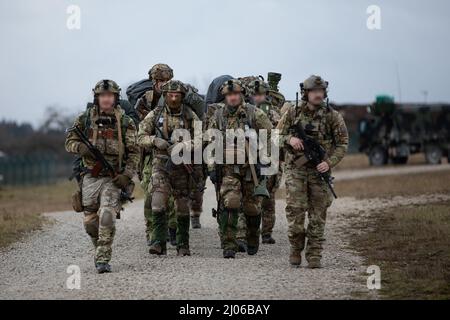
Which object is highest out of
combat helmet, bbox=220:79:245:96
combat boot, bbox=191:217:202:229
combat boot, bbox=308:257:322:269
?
combat helmet, bbox=220:79:245:96

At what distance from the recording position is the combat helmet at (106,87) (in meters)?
11.8

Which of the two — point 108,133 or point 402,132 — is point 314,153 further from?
point 402,132

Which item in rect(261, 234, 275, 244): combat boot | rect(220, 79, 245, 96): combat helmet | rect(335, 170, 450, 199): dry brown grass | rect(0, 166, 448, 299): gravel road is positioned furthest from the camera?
rect(335, 170, 450, 199): dry brown grass

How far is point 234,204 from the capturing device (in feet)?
41.4

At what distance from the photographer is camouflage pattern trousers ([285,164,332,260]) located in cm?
1167

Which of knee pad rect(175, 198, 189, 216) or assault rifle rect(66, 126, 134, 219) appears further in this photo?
knee pad rect(175, 198, 189, 216)

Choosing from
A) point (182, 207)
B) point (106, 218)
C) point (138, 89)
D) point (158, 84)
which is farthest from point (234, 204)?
point (138, 89)

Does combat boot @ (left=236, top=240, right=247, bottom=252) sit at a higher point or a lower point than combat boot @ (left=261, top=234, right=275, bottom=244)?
higher

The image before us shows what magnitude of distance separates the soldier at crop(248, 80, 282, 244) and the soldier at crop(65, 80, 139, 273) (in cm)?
288

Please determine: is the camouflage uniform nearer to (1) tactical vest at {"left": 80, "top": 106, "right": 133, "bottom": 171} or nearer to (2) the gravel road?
(2) the gravel road

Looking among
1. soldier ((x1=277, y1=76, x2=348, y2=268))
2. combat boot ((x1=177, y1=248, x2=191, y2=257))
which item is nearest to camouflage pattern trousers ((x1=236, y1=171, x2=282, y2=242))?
combat boot ((x1=177, y1=248, x2=191, y2=257))

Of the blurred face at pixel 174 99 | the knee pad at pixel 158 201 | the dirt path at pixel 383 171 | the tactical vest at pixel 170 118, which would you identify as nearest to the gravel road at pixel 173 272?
the knee pad at pixel 158 201

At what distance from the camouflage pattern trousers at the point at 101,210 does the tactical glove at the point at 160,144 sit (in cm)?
110

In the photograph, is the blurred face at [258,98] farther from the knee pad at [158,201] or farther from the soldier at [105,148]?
the soldier at [105,148]
